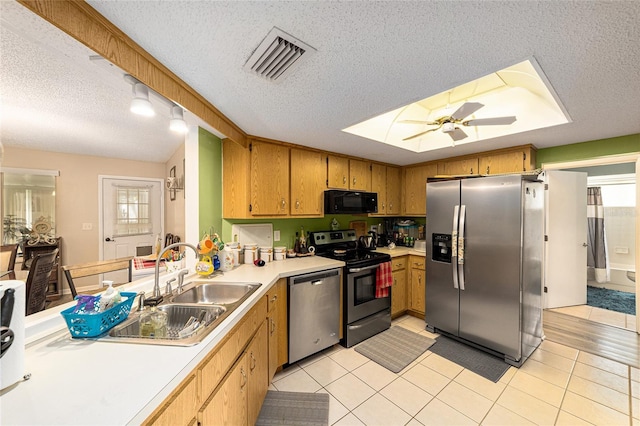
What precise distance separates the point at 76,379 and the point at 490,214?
10.1ft

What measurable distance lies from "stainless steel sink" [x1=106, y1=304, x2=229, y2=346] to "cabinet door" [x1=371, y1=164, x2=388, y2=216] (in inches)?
108

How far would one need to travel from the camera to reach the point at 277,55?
1.21 metres

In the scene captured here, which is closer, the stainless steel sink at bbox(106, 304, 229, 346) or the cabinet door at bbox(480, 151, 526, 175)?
the stainless steel sink at bbox(106, 304, 229, 346)

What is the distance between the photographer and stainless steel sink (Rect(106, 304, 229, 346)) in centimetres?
103

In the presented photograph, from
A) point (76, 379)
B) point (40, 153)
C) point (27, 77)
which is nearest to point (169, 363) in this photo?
point (76, 379)

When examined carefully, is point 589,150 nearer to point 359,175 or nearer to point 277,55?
point 359,175

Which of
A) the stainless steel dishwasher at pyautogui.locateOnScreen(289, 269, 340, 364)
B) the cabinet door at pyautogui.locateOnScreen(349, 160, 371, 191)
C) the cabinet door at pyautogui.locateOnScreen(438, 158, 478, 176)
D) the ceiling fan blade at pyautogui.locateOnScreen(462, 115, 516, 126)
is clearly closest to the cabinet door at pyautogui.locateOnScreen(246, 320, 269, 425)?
the stainless steel dishwasher at pyautogui.locateOnScreen(289, 269, 340, 364)

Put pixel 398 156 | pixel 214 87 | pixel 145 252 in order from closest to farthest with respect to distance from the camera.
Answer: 1. pixel 214 87
2. pixel 398 156
3. pixel 145 252

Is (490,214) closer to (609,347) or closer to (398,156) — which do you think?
(398,156)

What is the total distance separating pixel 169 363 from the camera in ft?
2.89

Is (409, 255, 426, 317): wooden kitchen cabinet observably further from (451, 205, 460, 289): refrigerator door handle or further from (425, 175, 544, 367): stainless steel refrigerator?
(451, 205, 460, 289): refrigerator door handle

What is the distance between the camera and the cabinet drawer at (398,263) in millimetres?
3184

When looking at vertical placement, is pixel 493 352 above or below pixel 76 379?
below

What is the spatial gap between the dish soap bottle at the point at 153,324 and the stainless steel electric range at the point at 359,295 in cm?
172
